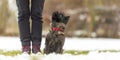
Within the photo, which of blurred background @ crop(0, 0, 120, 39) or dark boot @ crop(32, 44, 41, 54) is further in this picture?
blurred background @ crop(0, 0, 120, 39)

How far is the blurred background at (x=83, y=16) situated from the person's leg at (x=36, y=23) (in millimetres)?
8614

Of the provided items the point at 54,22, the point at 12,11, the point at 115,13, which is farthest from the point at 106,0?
the point at 54,22

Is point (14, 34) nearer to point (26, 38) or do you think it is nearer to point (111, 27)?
point (111, 27)

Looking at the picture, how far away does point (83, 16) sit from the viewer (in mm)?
16531

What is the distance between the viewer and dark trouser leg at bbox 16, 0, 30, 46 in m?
7.45

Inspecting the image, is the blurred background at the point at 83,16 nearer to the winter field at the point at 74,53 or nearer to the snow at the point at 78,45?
the snow at the point at 78,45

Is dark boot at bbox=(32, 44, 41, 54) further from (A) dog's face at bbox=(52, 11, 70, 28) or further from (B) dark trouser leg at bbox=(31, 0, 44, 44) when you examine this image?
(A) dog's face at bbox=(52, 11, 70, 28)

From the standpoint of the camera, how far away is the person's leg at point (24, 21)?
7.45m

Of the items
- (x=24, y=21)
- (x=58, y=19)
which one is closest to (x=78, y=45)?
(x=58, y=19)

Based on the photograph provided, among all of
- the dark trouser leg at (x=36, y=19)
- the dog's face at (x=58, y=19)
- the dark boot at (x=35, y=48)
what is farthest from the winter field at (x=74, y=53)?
the dog's face at (x=58, y=19)

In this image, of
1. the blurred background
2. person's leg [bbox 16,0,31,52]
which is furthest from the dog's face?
the blurred background

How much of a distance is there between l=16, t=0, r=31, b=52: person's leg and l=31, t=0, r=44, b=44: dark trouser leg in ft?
0.27

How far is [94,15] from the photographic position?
1639cm

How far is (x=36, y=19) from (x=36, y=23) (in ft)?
0.21
